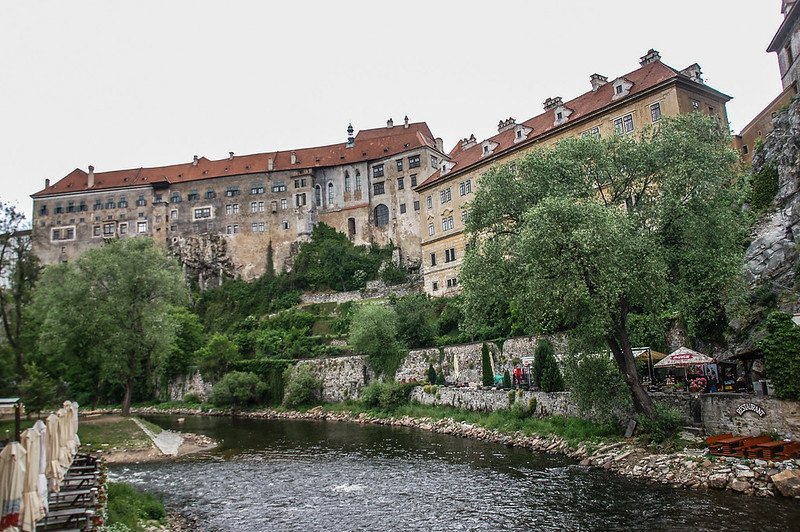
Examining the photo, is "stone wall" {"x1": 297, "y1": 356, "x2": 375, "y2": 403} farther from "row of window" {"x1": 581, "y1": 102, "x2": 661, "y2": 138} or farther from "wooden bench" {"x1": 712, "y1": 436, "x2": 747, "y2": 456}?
"wooden bench" {"x1": 712, "y1": 436, "x2": 747, "y2": 456}

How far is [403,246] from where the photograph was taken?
211 feet

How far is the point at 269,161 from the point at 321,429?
4758 centimetres

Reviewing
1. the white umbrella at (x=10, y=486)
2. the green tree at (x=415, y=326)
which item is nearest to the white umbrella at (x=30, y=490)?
the white umbrella at (x=10, y=486)

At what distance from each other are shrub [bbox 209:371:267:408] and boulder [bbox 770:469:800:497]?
122 feet

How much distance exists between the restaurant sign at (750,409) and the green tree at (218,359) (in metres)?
40.4

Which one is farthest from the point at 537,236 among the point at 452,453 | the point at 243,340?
the point at 243,340

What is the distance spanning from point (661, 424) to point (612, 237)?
668 centimetres

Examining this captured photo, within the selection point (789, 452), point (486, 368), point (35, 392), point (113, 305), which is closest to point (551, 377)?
point (486, 368)

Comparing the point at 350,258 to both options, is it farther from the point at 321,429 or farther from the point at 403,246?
the point at 321,429

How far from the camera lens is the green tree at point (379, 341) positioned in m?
40.5

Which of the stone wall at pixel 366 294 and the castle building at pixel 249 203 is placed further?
the castle building at pixel 249 203

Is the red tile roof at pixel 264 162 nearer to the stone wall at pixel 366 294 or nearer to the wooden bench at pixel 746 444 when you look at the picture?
the stone wall at pixel 366 294

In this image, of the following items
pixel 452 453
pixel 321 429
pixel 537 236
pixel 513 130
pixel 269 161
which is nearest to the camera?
pixel 537 236

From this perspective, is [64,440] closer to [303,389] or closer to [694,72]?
[303,389]
